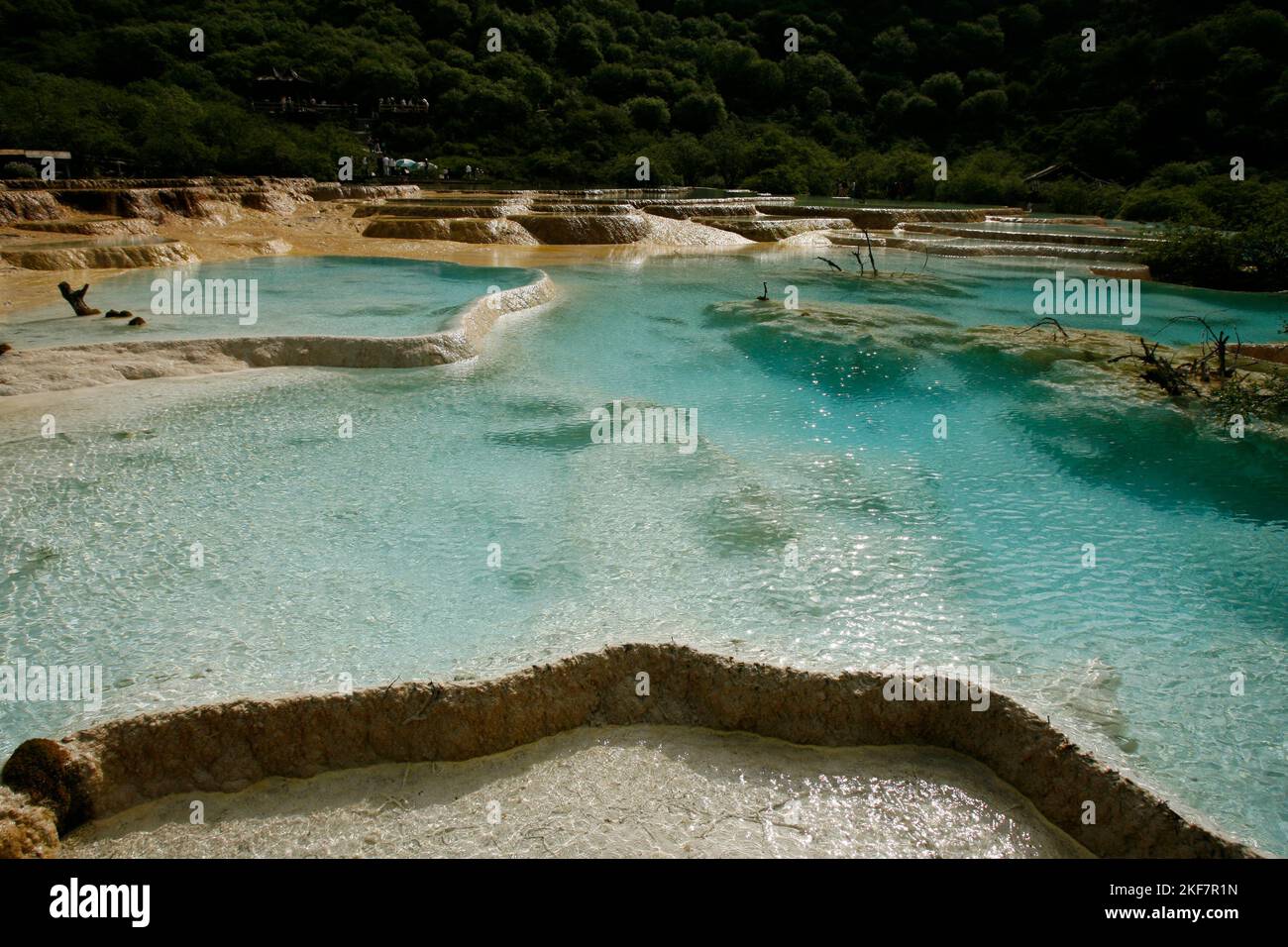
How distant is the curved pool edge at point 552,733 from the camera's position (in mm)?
2398

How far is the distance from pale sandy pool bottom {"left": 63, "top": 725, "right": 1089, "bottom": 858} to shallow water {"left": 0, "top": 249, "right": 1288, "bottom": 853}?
1.15 feet

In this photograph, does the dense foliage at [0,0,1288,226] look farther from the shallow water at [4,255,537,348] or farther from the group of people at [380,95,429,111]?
the shallow water at [4,255,537,348]

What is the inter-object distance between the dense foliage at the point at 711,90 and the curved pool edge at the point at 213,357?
44.5 feet

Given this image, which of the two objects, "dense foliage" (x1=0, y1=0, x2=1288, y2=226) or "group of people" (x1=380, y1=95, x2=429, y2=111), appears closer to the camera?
"dense foliage" (x1=0, y1=0, x2=1288, y2=226)

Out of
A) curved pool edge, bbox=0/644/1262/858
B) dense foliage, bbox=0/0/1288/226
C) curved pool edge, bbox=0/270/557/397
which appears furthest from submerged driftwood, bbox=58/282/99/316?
dense foliage, bbox=0/0/1288/226

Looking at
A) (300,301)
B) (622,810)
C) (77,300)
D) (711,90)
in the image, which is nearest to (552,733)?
(622,810)

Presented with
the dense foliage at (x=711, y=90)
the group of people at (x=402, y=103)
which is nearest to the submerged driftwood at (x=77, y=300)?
the dense foliage at (x=711, y=90)

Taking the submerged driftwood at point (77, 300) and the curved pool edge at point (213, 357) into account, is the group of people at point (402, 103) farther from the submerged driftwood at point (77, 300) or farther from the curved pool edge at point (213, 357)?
the curved pool edge at point (213, 357)

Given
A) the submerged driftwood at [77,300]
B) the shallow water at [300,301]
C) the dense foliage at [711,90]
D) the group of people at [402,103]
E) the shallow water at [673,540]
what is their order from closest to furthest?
the shallow water at [673,540], the shallow water at [300,301], the submerged driftwood at [77,300], the dense foliage at [711,90], the group of people at [402,103]

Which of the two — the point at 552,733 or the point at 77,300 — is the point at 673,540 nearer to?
the point at 552,733

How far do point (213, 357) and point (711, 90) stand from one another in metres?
42.3

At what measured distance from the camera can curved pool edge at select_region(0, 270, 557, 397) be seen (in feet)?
20.8
